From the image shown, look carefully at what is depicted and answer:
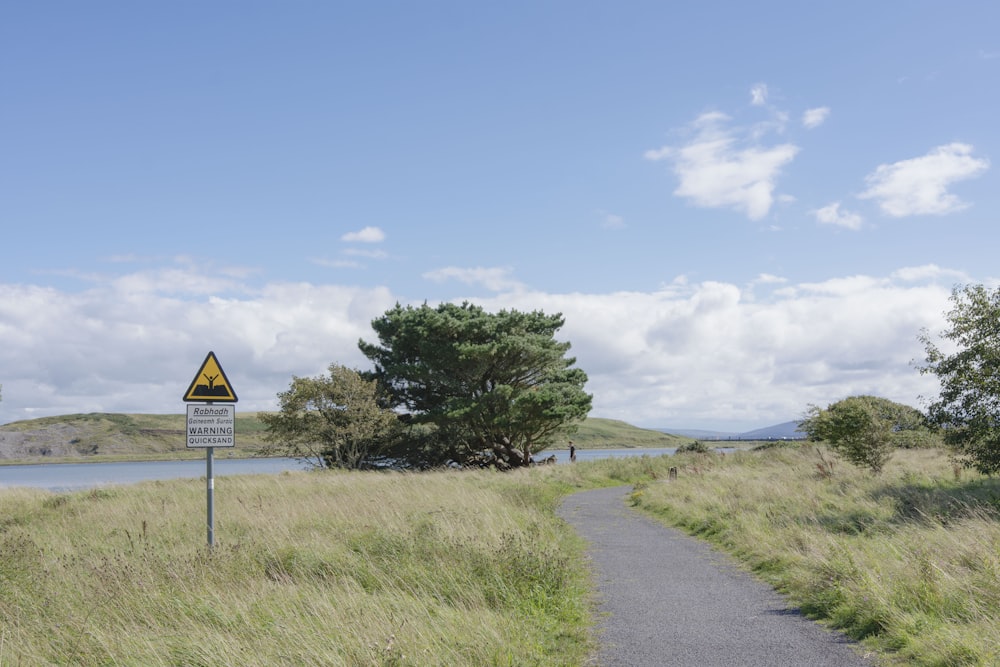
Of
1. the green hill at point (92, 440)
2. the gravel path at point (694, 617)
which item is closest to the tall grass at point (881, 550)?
the gravel path at point (694, 617)

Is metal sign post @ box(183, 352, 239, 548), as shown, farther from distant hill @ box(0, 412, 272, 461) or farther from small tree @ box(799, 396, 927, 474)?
distant hill @ box(0, 412, 272, 461)

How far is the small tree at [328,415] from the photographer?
35.7 meters

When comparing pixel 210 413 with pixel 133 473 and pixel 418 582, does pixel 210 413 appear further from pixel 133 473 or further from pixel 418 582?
pixel 133 473

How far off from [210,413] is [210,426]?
0.20 metres

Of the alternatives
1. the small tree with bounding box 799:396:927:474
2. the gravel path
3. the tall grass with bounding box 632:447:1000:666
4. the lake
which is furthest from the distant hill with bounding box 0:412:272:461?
the gravel path

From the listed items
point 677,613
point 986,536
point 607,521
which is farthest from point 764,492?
point 677,613

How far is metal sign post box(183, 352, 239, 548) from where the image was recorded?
10656mm

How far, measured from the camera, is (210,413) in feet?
35.5

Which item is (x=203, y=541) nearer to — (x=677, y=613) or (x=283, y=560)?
(x=283, y=560)

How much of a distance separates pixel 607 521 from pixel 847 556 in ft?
27.0

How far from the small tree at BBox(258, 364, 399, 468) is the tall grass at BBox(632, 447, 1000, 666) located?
19747mm

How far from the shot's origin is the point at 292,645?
5531mm

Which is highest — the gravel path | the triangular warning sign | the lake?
the triangular warning sign

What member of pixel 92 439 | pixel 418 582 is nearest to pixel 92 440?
pixel 92 439
